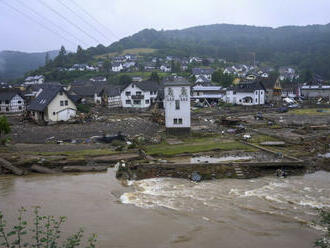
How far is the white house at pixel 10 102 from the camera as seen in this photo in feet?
146

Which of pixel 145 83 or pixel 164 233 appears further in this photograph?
pixel 145 83

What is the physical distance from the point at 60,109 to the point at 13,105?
595 inches

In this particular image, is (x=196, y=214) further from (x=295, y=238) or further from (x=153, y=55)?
(x=153, y=55)

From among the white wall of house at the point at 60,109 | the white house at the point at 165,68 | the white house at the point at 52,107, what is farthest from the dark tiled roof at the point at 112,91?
the white house at the point at 165,68

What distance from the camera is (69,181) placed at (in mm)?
15562

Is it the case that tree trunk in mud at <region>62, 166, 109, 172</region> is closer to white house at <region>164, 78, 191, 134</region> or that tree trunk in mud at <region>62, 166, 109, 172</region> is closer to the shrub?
the shrub

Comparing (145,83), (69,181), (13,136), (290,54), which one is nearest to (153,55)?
(290,54)

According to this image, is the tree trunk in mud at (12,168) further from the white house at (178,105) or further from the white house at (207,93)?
the white house at (207,93)

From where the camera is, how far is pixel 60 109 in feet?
114

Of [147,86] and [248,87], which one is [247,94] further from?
[147,86]

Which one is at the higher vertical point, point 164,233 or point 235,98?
point 235,98

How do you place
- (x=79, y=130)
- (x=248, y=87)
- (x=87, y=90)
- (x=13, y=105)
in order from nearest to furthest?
(x=79, y=130)
(x=13, y=105)
(x=248, y=87)
(x=87, y=90)

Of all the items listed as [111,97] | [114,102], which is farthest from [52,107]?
[114,102]

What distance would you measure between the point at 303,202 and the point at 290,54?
409ft
